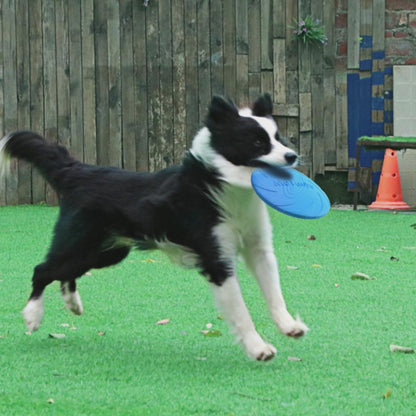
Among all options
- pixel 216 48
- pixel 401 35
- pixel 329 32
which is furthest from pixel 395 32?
pixel 216 48

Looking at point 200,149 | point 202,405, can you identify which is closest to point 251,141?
point 200,149

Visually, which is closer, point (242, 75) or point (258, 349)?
point (258, 349)

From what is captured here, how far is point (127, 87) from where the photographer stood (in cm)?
1087

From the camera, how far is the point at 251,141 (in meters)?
3.78

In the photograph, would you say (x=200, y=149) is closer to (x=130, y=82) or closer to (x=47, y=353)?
(x=47, y=353)

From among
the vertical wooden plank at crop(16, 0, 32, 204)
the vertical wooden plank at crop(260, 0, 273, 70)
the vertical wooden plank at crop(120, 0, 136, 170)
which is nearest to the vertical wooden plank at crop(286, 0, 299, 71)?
the vertical wooden plank at crop(260, 0, 273, 70)

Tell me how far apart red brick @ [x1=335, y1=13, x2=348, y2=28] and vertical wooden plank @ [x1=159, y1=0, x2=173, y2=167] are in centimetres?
208

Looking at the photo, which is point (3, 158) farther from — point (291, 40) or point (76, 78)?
point (291, 40)

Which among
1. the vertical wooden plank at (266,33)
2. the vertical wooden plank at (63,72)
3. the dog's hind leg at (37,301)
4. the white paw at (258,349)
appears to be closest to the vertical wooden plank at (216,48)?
the vertical wooden plank at (266,33)

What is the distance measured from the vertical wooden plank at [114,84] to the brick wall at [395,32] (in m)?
2.73

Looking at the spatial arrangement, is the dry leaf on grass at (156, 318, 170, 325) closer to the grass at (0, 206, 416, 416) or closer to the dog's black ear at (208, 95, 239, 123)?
the grass at (0, 206, 416, 416)

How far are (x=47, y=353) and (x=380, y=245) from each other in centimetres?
442

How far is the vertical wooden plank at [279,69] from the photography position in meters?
10.9

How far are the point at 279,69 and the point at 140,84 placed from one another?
5.69 feet
